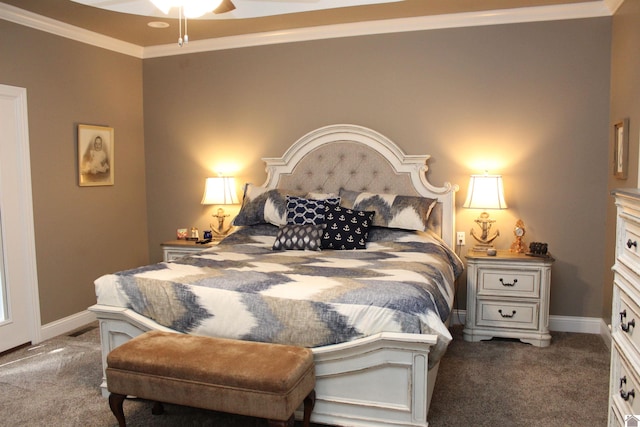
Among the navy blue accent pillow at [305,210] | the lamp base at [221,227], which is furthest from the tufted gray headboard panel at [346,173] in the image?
the lamp base at [221,227]

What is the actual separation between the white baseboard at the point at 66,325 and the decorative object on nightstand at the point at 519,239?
11.3 feet

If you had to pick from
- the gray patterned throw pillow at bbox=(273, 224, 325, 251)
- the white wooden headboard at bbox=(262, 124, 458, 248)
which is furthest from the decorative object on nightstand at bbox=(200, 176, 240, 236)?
the gray patterned throw pillow at bbox=(273, 224, 325, 251)

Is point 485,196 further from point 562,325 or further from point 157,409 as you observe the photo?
point 157,409

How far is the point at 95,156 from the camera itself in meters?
4.31

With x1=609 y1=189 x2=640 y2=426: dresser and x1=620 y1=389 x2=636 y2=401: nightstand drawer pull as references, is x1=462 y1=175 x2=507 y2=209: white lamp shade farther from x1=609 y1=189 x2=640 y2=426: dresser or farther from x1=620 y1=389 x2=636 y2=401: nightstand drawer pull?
x1=620 y1=389 x2=636 y2=401: nightstand drawer pull

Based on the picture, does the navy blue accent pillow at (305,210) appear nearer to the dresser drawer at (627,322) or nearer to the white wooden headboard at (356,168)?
the white wooden headboard at (356,168)

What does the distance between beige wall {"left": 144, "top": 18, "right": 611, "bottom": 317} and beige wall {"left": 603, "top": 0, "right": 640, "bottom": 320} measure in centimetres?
9

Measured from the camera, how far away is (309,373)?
7.30ft

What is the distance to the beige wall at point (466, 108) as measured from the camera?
381cm

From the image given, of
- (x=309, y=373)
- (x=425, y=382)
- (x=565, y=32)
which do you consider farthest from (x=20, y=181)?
(x=565, y=32)

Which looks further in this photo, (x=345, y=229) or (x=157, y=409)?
(x=345, y=229)

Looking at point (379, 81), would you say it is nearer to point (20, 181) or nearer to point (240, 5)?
point (240, 5)

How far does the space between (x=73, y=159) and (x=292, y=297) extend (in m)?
2.67

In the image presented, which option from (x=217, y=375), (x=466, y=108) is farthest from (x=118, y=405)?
(x=466, y=108)
